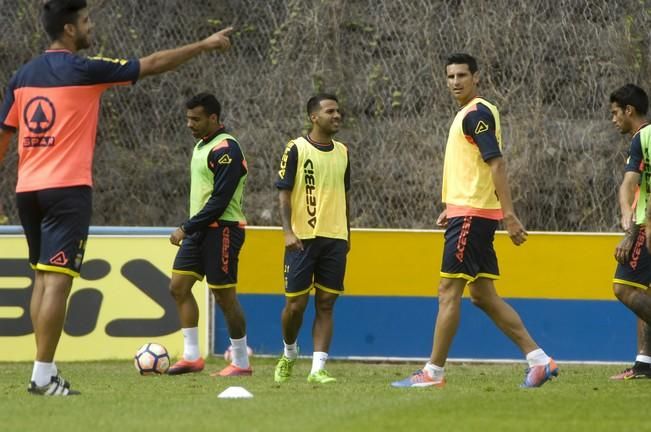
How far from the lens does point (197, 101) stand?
33.0ft

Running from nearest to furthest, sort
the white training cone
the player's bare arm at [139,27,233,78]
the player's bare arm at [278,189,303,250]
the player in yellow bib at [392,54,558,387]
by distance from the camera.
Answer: the player's bare arm at [139,27,233,78] → the white training cone → the player in yellow bib at [392,54,558,387] → the player's bare arm at [278,189,303,250]

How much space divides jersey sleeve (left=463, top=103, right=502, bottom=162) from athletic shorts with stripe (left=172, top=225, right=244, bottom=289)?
8.20ft

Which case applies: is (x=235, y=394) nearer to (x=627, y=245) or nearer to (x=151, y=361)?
(x=151, y=361)

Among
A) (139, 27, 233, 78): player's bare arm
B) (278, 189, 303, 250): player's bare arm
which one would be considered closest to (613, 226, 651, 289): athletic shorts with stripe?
(278, 189, 303, 250): player's bare arm

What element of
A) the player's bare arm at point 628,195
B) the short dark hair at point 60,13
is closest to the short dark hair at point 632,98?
the player's bare arm at point 628,195

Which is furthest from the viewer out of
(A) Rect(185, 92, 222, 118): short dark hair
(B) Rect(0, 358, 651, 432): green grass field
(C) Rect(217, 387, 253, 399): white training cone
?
(A) Rect(185, 92, 222, 118): short dark hair

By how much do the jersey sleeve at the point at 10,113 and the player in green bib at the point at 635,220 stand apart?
446cm

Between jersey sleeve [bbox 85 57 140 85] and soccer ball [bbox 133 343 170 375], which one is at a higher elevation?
jersey sleeve [bbox 85 57 140 85]

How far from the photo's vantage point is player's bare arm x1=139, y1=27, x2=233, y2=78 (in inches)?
289

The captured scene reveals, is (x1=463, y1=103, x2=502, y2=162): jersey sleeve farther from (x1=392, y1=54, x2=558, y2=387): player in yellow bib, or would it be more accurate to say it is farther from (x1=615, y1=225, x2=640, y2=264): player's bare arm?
(x1=615, y1=225, x2=640, y2=264): player's bare arm

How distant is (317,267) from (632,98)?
8.89 ft

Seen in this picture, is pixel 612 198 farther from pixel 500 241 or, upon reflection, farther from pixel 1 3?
pixel 1 3

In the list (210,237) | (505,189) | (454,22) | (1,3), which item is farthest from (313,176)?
(1,3)

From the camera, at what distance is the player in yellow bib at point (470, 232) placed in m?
8.30
